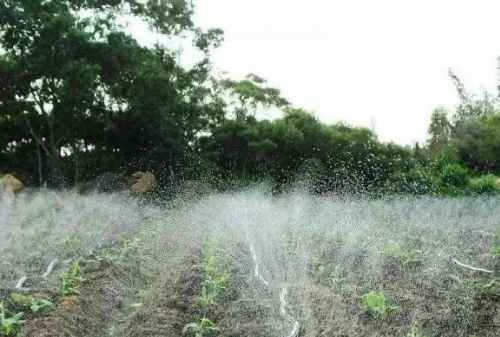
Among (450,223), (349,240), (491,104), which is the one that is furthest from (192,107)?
(491,104)

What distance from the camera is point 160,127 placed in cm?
2067

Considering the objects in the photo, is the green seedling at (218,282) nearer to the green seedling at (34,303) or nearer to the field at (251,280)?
the field at (251,280)

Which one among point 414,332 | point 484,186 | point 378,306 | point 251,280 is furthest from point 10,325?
point 484,186

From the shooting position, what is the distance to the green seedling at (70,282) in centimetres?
538

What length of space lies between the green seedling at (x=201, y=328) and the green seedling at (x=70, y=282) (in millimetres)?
1614

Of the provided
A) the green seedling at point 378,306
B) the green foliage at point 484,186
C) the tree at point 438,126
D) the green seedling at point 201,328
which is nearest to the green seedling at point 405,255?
the green seedling at point 378,306

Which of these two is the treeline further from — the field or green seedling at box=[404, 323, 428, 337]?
green seedling at box=[404, 323, 428, 337]

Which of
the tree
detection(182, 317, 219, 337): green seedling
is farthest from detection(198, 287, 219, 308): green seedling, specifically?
the tree

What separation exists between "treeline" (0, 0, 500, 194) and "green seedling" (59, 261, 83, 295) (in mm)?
12482

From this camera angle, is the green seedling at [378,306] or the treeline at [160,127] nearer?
the green seedling at [378,306]

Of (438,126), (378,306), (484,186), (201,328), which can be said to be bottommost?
(201,328)

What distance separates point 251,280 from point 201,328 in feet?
5.67

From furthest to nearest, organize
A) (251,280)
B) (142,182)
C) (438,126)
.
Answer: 1. (438,126)
2. (142,182)
3. (251,280)

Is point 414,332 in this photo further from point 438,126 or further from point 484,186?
point 438,126
